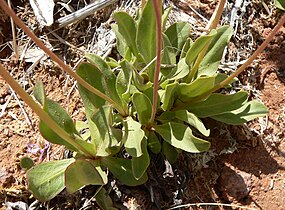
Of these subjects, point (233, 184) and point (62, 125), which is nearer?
point (62, 125)

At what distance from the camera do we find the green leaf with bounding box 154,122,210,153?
2393 mm

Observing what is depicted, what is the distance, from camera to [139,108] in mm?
2496

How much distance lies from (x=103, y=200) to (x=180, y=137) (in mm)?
513

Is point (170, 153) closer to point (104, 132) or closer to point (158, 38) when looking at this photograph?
point (104, 132)

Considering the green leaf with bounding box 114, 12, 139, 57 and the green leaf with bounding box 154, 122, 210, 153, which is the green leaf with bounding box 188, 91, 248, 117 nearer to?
the green leaf with bounding box 154, 122, 210, 153

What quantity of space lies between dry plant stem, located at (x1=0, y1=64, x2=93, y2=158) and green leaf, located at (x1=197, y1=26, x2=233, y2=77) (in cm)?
78

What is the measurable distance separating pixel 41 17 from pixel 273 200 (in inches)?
70.8

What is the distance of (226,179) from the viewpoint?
9.20 ft

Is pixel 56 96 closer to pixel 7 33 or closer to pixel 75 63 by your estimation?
pixel 75 63

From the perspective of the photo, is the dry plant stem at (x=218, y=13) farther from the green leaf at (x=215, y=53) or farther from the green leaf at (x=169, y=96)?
the green leaf at (x=169, y=96)

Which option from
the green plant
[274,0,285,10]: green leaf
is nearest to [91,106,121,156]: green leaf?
the green plant

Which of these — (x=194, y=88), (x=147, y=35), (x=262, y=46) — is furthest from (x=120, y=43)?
(x=262, y=46)

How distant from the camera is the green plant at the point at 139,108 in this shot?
238cm

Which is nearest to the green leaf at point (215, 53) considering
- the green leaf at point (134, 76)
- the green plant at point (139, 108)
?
the green plant at point (139, 108)
